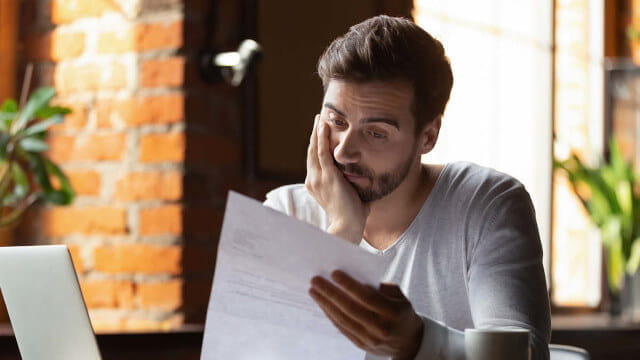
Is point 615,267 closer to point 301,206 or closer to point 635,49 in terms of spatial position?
point 635,49

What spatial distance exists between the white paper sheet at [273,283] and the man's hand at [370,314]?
0.01 m

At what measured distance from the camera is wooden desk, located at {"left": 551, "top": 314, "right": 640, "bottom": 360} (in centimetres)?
297

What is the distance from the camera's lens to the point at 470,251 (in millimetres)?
1696

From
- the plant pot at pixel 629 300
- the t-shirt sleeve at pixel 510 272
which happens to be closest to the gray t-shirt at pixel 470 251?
the t-shirt sleeve at pixel 510 272

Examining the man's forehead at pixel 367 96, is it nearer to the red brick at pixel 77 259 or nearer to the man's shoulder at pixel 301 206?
the man's shoulder at pixel 301 206

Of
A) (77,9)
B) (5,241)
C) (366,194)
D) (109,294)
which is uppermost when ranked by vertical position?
→ (77,9)

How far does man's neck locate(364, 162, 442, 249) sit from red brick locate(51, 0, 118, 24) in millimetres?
927

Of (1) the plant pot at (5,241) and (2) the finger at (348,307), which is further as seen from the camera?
(1) the plant pot at (5,241)

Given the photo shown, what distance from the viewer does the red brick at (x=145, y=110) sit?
2.29 meters

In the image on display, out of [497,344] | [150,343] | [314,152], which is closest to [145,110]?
[150,343]

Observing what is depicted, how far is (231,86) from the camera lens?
247cm

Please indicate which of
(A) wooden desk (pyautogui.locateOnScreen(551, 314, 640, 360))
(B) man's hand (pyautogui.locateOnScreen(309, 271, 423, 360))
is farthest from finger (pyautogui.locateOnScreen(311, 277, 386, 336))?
(A) wooden desk (pyautogui.locateOnScreen(551, 314, 640, 360))

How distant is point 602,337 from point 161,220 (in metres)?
1.53

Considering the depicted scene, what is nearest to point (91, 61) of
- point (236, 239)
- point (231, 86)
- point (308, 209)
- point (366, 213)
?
point (231, 86)
